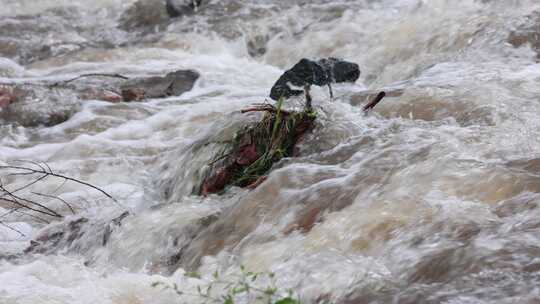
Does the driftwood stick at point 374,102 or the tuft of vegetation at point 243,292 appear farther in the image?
the driftwood stick at point 374,102

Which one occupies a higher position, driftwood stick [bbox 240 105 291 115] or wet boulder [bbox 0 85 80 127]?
driftwood stick [bbox 240 105 291 115]

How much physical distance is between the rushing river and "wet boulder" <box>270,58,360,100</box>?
146 mm

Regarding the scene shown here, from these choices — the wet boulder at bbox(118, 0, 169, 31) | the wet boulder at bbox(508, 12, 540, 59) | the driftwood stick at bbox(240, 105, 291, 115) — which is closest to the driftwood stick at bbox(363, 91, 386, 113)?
the driftwood stick at bbox(240, 105, 291, 115)

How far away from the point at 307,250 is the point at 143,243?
1.11 metres

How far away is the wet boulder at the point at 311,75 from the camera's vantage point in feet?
18.1

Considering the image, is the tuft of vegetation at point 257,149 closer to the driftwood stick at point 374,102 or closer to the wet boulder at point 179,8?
the driftwood stick at point 374,102

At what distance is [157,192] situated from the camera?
16.2 ft

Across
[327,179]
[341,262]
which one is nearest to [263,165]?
[327,179]

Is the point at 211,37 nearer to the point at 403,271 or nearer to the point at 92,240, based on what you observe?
the point at 92,240

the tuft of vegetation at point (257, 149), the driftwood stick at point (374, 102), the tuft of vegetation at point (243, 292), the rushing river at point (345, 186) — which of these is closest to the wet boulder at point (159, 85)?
the rushing river at point (345, 186)

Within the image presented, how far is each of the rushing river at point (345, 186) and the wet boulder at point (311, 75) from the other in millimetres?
146

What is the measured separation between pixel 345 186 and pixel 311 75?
7.09 ft

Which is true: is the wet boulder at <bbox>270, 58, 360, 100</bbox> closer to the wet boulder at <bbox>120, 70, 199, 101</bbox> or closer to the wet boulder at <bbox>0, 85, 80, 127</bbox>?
the wet boulder at <bbox>120, 70, 199, 101</bbox>

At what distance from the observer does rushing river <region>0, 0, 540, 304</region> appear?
2693mm
